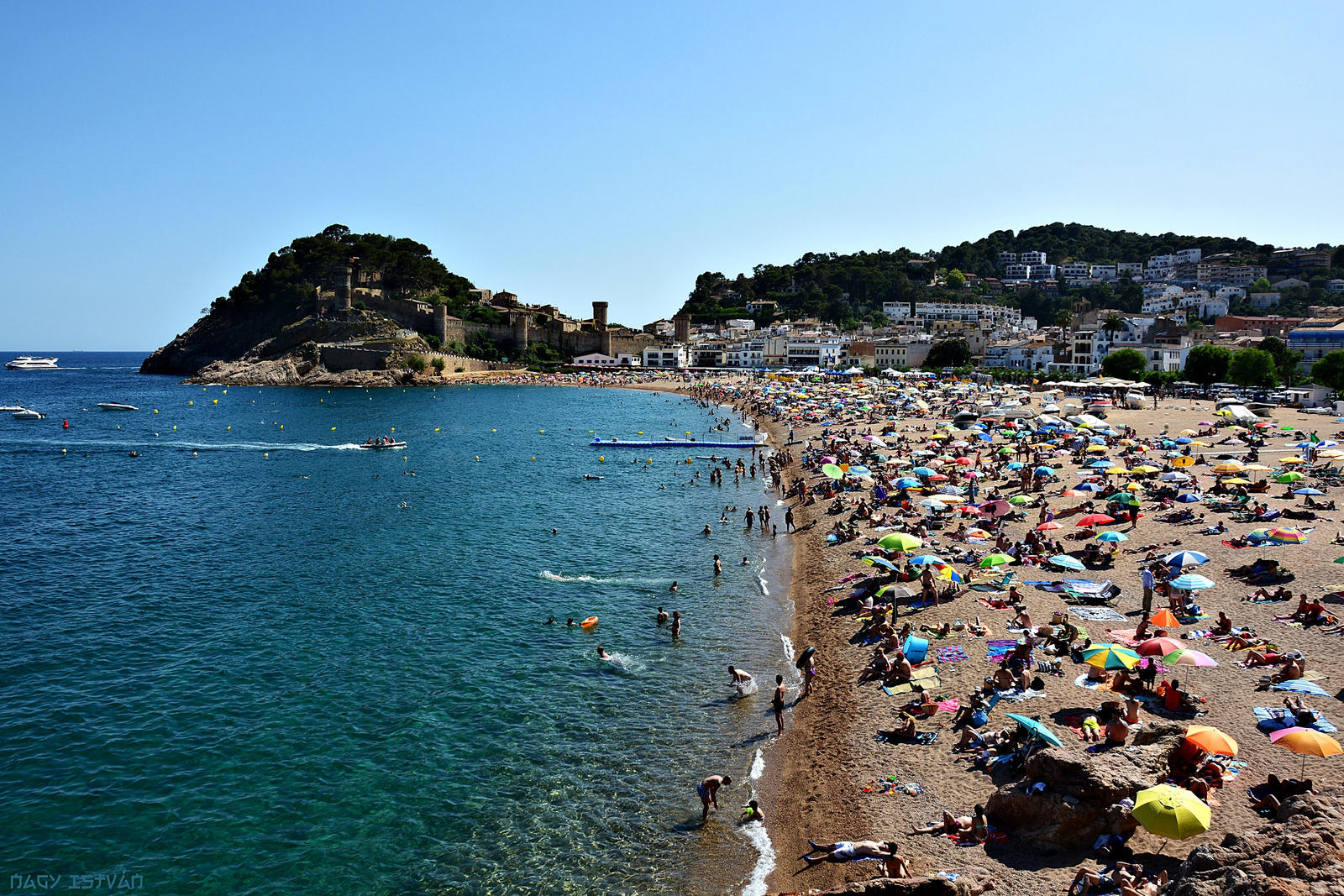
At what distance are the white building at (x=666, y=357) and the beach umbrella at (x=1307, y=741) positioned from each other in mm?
105299

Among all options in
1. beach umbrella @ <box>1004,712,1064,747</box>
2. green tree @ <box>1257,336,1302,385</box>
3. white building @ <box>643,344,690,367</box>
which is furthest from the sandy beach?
white building @ <box>643,344,690,367</box>

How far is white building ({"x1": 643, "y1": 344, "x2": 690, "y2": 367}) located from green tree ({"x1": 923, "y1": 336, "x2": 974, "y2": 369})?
1561 inches

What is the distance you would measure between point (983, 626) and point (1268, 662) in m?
4.52

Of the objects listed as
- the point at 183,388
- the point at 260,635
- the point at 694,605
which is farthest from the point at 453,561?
the point at 183,388

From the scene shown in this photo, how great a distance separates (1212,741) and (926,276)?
15767cm

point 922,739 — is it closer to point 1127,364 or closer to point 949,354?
point 1127,364

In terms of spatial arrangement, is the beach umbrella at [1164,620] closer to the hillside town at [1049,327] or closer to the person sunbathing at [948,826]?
the person sunbathing at [948,826]

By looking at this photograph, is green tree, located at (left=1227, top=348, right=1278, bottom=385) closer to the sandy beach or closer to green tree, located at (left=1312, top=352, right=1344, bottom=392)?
green tree, located at (left=1312, top=352, right=1344, bottom=392)

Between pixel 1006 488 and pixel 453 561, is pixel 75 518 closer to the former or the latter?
pixel 453 561

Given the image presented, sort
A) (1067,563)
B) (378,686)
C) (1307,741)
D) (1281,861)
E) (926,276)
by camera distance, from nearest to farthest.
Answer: (1281,861) < (1307,741) < (378,686) < (1067,563) < (926,276)

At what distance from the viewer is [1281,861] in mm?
6684

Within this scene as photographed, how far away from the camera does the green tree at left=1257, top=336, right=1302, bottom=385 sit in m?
61.4

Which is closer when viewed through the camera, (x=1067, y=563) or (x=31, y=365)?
(x=1067, y=563)

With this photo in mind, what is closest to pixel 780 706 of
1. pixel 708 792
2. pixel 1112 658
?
pixel 708 792
